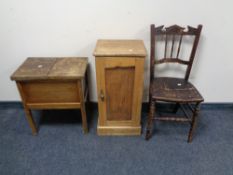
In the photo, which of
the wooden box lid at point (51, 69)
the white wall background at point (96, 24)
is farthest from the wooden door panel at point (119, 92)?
the white wall background at point (96, 24)

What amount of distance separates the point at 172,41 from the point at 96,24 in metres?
0.69

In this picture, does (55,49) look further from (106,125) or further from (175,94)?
(175,94)

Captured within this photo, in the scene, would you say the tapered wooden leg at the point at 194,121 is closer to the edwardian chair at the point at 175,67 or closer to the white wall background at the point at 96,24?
the edwardian chair at the point at 175,67

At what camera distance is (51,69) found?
4.88 feet

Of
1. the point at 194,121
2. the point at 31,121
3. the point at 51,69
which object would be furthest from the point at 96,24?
the point at 194,121

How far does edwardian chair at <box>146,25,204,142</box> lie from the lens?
1459mm

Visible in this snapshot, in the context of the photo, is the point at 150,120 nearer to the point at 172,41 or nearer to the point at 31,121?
the point at 172,41

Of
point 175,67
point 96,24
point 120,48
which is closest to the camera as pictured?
point 120,48

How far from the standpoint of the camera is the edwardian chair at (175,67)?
146 cm

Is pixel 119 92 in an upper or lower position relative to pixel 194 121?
upper

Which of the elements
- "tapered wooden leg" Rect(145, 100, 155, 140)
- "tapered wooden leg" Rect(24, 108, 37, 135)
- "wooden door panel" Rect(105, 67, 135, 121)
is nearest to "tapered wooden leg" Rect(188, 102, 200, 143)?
"tapered wooden leg" Rect(145, 100, 155, 140)

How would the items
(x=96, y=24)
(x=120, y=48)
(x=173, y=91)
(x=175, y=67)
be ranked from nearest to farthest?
1. (x=120, y=48)
2. (x=173, y=91)
3. (x=96, y=24)
4. (x=175, y=67)

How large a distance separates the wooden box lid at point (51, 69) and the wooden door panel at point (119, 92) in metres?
0.23

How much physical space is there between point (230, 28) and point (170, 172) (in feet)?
4.31
